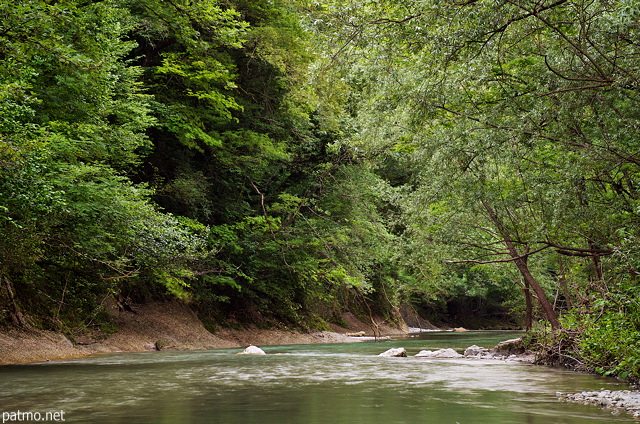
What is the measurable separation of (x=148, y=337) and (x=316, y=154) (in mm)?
10281

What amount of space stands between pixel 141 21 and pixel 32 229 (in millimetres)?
9185

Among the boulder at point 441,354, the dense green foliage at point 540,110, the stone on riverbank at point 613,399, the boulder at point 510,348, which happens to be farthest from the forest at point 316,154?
the boulder at point 441,354

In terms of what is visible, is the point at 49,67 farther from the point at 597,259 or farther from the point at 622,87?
the point at 597,259

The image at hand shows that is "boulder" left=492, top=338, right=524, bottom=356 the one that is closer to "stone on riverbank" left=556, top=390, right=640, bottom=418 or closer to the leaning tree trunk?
"stone on riverbank" left=556, top=390, right=640, bottom=418

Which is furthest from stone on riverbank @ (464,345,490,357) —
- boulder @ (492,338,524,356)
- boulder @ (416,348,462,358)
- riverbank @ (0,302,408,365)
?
riverbank @ (0,302,408,365)

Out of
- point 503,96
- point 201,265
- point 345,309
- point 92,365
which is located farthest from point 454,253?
point 345,309

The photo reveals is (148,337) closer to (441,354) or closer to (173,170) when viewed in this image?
(173,170)

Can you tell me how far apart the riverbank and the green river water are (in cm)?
138

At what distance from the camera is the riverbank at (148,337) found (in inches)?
565

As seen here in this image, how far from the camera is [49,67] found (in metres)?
13.1

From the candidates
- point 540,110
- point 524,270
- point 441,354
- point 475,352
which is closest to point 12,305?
point 441,354

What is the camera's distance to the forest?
962 cm

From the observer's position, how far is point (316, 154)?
25.2 metres

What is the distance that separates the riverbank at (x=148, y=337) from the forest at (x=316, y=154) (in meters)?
0.64
